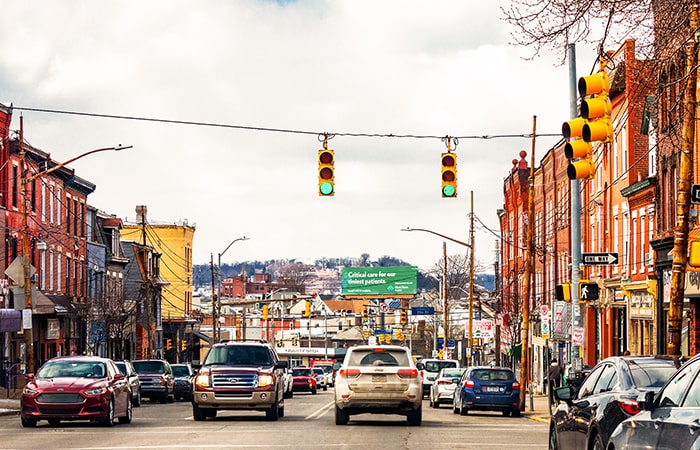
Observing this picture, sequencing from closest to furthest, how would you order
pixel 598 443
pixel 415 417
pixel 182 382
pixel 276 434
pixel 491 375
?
pixel 598 443, pixel 276 434, pixel 415 417, pixel 491 375, pixel 182 382

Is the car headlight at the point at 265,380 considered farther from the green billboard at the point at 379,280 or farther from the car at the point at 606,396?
the green billboard at the point at 379,280

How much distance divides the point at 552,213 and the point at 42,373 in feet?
130

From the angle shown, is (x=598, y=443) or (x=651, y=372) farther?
(x=651, y=372)

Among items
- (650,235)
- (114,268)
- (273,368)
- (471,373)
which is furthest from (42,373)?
(114,268)

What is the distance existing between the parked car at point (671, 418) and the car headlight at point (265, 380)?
1788 cm

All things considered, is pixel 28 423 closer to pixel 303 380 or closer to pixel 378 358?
pixel 378 358

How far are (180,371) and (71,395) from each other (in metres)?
28.1

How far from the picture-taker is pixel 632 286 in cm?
4416

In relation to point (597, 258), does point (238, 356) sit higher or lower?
lower

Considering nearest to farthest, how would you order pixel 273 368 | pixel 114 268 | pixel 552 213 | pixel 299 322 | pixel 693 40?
pixel 693 40
pixel 273 368
pixel 552 213
pixel 114 268
pixel 299 322

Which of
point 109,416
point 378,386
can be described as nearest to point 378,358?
point 378,386

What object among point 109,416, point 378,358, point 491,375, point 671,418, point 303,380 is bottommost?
point 303,380

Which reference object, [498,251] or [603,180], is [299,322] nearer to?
[498,251]

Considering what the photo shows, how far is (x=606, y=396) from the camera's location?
13.2 metres
